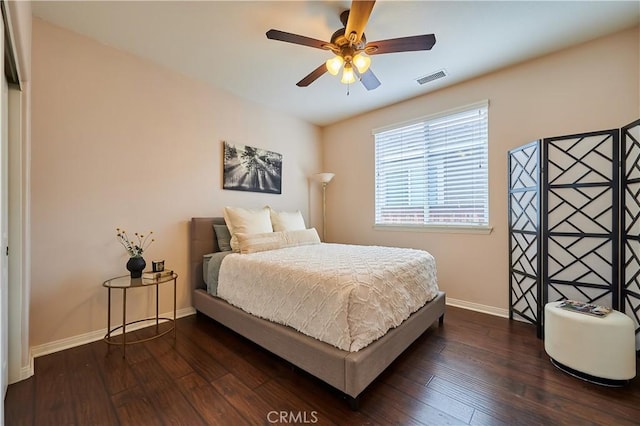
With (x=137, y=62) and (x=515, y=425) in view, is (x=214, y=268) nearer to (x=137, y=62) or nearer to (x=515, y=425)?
(x=137, y=62)

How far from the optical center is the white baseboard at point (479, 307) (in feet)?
9.67

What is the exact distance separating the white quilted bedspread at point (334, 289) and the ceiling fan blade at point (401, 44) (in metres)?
1.63

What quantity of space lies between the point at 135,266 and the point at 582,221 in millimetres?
3868

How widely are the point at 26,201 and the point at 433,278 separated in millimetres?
3259

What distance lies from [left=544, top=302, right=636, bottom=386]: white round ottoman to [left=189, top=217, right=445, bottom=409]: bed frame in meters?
0.92

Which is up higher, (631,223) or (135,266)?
(631,223)

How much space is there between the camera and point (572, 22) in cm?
224

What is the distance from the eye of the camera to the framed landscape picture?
3410 millimetres

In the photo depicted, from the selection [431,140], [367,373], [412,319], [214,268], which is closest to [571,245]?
[412,319]

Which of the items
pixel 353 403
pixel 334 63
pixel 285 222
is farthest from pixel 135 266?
pixel 334 63

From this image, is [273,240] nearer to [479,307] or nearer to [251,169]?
[251,169]

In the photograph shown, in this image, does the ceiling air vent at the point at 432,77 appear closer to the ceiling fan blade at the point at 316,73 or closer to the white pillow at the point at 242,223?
the ceiling fan blade at the point at 316,73

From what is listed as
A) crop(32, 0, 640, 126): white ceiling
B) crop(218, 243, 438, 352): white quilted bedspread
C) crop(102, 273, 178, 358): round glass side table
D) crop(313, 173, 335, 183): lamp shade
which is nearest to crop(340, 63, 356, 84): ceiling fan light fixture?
crop(32, 0, 640, 126): white ceiling

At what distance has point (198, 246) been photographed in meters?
2.98
